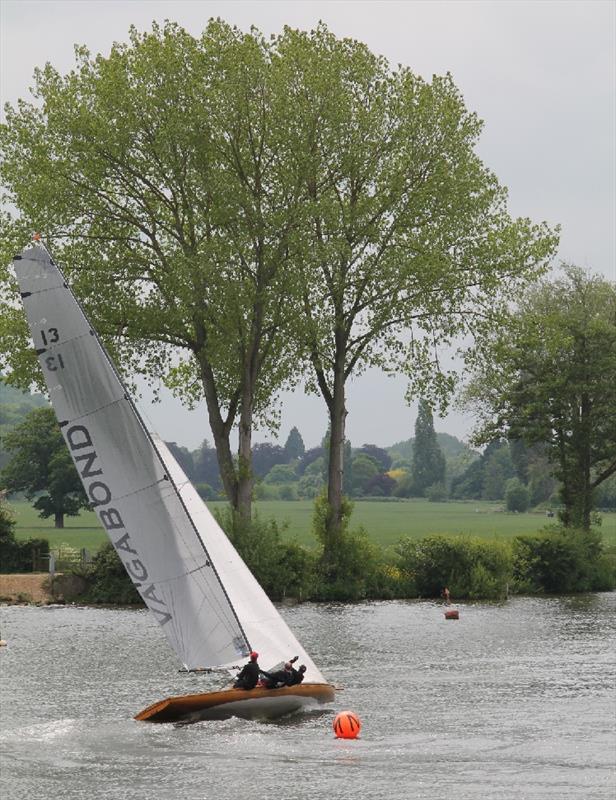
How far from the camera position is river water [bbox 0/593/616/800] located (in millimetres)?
32375

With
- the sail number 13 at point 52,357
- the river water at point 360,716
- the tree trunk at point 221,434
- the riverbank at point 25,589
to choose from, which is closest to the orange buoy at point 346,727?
the river water at point 360,716

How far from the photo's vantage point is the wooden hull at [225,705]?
123 feet

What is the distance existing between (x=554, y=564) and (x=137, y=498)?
4081 centimetres

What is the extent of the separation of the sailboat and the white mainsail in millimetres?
23

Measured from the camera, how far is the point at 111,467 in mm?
37594

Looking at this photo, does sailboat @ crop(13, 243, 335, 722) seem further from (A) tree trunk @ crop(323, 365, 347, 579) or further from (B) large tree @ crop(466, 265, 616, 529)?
(B) large tree @ crop(466, 265, 616, 529)

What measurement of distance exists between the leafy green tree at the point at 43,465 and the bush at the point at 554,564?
54.9 metres

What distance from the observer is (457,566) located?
2808 inches

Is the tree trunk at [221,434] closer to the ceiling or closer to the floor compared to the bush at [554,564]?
closer to the ceiling

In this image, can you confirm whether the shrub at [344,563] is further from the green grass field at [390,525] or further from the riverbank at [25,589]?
the green grass field at [390,525]

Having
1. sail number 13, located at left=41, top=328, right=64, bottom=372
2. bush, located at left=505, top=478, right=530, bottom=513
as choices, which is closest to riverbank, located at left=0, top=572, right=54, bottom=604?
sail number 13, located at left=41, top=328, right=64, bottom=372

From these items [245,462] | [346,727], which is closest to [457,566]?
[245,462]

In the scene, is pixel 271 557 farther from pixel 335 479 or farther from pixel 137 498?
pixel 137 498

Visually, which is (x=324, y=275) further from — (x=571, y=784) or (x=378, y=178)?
(x=571, y=784)
